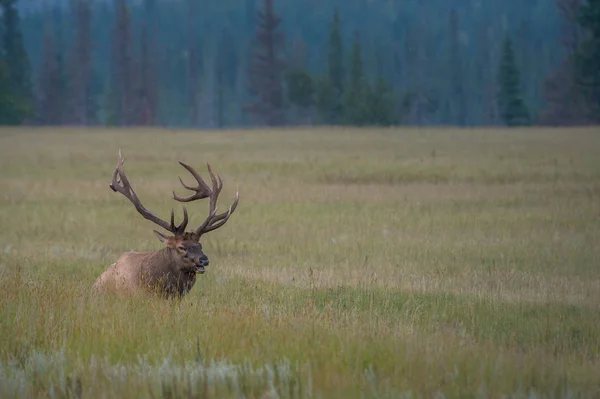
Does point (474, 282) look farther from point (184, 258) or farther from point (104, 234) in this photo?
point (104, 234)

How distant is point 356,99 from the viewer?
8606 cm

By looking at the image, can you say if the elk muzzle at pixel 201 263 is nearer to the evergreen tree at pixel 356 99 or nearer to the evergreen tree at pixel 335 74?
the evergreen tree at pixel 356 99

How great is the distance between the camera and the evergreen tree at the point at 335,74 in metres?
90.9

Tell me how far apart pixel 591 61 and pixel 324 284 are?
66.4 m

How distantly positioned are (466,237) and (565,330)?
8813 millimetres

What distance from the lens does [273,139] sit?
53.2 metres

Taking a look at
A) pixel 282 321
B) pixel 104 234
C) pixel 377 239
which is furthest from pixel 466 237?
pixel 282 321

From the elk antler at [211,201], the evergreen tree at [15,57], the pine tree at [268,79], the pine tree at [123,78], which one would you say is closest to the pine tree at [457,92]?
the pine tree at [268,79]

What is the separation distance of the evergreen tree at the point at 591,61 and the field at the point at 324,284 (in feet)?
131

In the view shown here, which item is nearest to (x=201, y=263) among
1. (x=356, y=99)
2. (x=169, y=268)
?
(x=169, y=268)

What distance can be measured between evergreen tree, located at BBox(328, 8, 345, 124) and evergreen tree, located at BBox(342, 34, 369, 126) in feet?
5.35

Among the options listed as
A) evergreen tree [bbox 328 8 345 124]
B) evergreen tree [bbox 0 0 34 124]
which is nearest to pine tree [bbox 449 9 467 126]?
evergreen tree [bbox 328 8 345 124]

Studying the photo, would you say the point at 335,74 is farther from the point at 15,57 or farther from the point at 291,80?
the point at 15,57

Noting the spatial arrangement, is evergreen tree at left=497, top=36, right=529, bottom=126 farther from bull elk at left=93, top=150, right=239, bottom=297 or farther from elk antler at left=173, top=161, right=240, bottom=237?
bull elk at left=93, top=150, right=239, bottom=297
